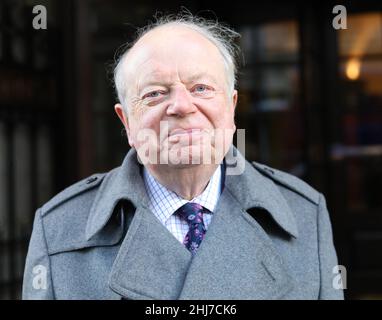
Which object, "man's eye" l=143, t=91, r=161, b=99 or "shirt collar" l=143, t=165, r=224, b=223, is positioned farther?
"shirt collar" l=143, t=165, r=224, b=223

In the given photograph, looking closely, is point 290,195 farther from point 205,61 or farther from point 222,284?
point 205,61

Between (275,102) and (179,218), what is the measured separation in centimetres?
255

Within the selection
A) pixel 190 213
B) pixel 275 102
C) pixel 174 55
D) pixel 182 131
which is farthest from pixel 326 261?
pixel 275 102

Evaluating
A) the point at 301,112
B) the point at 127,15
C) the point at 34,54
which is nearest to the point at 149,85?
the point at 34,54

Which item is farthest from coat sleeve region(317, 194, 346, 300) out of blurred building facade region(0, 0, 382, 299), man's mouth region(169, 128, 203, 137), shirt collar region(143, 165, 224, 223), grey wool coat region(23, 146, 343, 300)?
blurred building facade region(0, 0, 382, 299)

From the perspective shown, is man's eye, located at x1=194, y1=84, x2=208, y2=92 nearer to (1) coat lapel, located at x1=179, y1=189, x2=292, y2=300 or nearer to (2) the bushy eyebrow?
(2) the bushy eyebrow

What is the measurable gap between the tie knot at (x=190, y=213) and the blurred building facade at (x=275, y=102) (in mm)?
1797

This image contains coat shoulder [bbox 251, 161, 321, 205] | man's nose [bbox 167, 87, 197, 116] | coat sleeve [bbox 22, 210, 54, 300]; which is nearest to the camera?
man's nose [bbox 167, 87, 197, 116]

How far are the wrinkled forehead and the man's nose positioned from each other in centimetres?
4

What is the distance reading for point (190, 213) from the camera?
124 centimetres

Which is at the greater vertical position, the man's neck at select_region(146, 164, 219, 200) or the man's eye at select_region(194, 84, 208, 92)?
the man's eye at select_region(194, 84, 208, 92)

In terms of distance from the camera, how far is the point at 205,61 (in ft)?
3.78

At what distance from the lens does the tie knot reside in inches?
48.9

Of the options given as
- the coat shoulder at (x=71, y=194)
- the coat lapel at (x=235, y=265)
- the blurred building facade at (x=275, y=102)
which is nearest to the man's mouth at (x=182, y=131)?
the coat lapel at (x=235, y=265)
